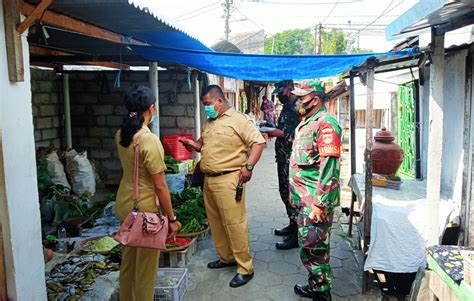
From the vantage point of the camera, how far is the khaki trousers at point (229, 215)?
13.0 feet

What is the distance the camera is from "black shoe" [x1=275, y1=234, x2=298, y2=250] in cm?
504

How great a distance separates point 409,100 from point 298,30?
49.5m

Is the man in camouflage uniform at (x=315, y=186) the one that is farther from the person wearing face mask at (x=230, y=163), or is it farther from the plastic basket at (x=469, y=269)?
the plastic basket at (x=469, y=269)

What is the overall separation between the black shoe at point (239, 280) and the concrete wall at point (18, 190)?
79.0 inches

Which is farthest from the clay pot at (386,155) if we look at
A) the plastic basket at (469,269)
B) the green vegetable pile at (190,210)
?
the plastic basket at (469,269)

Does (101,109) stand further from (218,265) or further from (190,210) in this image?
(218,265)

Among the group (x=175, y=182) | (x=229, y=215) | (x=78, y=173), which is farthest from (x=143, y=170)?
(x=78, y=173)

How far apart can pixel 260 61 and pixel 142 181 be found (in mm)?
2359

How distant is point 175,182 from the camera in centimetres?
670

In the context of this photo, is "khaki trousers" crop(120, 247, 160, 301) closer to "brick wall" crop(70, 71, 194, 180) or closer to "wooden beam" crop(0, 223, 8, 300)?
"wooden beam" crop(0, 223, 8, 300)

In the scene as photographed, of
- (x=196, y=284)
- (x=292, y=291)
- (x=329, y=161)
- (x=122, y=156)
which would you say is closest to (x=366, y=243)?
(x=292, y=291)

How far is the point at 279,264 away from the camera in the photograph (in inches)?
182

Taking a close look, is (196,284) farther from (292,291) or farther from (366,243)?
(366,243)

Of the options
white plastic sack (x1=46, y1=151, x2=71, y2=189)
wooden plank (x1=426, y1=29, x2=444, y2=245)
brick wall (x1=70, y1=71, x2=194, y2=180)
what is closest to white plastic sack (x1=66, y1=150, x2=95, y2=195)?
white plastic sack (x1=46, y1=151, x2=71, y2=189)
